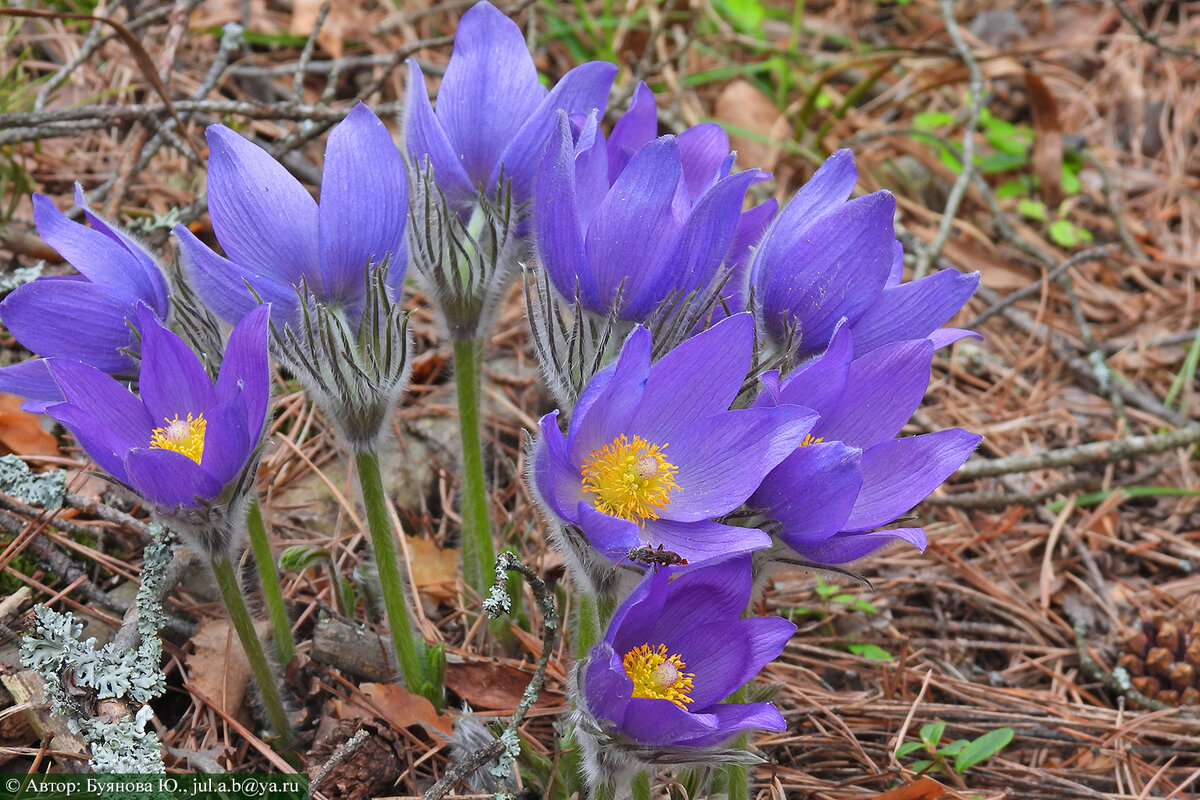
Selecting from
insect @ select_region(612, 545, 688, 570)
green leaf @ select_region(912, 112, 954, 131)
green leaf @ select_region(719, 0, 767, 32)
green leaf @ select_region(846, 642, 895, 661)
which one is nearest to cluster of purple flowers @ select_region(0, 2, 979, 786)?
insect @ select_region(612, 545, 688, 570)

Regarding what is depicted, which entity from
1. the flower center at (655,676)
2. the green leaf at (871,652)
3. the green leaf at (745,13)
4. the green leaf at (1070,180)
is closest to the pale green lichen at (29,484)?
the flower center at (655,676)

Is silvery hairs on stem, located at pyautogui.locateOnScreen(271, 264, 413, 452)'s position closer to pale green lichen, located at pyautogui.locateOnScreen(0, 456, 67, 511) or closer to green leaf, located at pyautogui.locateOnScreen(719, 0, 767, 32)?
pale green lichen, located at pyautogui.locateOnScreen(0, 456, 67, 511)

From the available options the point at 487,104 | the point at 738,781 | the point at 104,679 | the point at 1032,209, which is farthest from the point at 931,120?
the point at 104,679

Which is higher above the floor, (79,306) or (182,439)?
(79,306)

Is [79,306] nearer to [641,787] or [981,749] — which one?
[641,787]

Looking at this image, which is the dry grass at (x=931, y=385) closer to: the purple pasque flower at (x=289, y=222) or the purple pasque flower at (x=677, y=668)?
the purple pasque flower at (x=677, y=668)

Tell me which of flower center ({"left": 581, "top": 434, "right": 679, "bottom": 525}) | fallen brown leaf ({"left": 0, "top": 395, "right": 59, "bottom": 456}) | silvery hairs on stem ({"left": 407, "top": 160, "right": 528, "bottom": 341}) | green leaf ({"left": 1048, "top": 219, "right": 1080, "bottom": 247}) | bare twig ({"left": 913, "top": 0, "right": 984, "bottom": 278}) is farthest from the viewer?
green leaf ({"left": 1048, "top": 219, "right": 1080, "bottom": 247})

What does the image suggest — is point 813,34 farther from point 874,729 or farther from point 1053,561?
point 874,729
